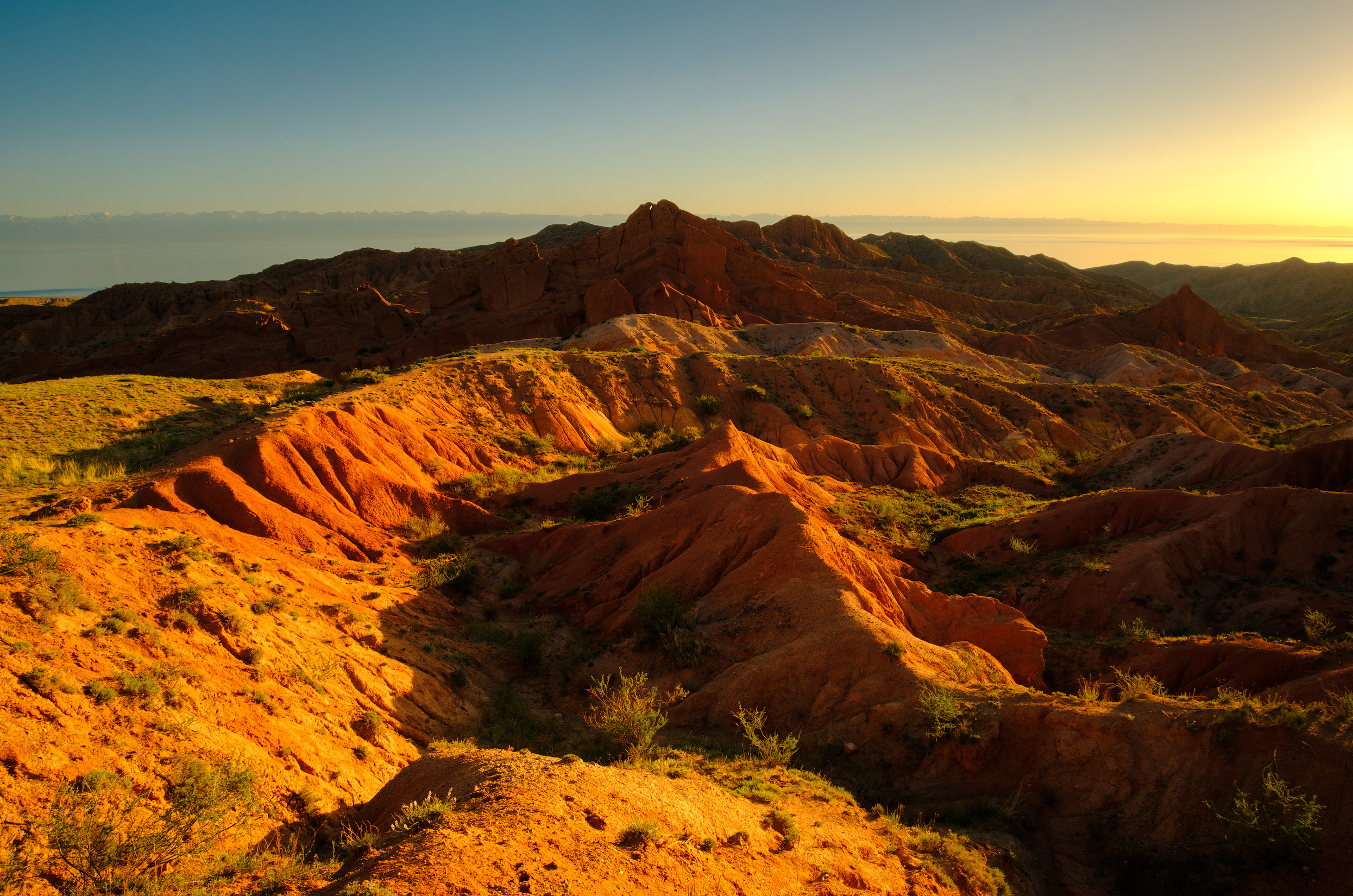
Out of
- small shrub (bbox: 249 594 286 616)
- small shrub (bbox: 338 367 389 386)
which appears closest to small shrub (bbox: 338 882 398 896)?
Result: small shrub (bbox: 249 594 286 616)

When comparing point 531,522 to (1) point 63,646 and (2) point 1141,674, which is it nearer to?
(1) point 63,646

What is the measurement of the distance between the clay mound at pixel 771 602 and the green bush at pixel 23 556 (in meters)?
10.6

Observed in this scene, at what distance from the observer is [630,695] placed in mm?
14398

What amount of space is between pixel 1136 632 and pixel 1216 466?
18186 millimetres

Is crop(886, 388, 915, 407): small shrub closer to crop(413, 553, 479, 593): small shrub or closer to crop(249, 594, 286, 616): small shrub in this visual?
crop(413, 553, 479, 593): small shrub

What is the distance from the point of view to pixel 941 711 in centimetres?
1212

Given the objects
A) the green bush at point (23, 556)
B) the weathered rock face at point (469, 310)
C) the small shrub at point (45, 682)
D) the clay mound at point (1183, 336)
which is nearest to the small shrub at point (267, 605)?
the green bush at point (23, 556)

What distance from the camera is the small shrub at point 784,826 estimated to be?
28.7ft

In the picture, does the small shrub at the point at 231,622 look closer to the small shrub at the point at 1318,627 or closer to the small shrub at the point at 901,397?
the small shrub at the point at 1318,627

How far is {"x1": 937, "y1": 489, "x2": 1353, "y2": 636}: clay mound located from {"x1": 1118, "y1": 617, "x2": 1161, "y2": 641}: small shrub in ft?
2.24

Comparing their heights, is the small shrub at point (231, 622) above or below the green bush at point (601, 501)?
above

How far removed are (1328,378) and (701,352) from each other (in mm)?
67971

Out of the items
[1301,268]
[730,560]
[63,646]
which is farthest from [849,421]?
[1301,268]

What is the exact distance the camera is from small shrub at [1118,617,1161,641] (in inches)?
672
